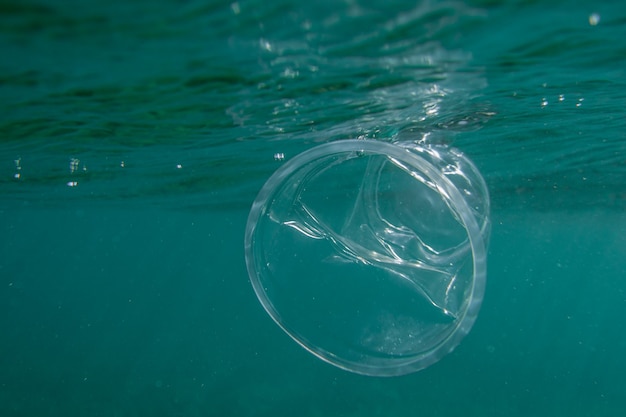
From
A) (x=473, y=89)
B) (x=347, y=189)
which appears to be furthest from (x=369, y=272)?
(x=473, y=89)

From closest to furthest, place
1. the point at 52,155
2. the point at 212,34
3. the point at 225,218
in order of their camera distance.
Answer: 1. the point at 212,34
2. the point at 52,155
3. the point at 225,218

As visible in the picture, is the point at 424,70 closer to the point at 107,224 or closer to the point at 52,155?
the point at 52,155

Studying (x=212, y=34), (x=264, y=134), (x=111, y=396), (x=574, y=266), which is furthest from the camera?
(x=574, y=266)

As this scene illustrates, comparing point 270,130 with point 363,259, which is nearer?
point 363,259
